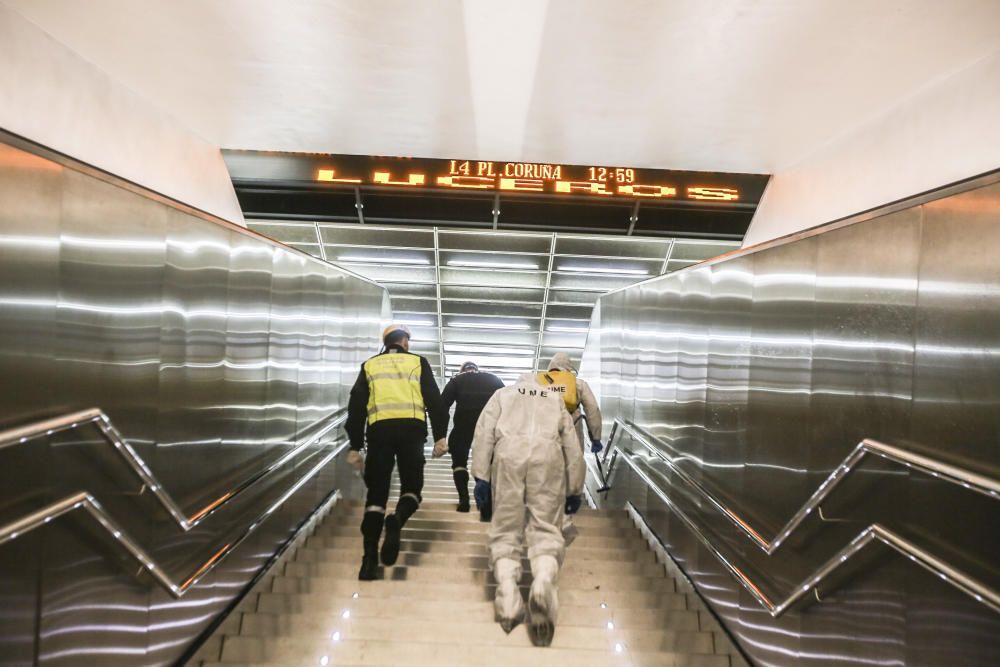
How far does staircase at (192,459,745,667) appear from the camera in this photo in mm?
3963

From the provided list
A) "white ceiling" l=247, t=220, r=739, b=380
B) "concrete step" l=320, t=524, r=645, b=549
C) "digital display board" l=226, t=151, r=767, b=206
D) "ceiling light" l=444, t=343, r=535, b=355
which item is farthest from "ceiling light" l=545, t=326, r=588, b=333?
"concrete step" l=320, t=524, r=645, b=549

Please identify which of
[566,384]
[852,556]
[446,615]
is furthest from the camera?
[566,384]

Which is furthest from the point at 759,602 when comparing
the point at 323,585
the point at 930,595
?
the point at 323,585

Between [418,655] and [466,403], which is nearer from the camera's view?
[418,655]

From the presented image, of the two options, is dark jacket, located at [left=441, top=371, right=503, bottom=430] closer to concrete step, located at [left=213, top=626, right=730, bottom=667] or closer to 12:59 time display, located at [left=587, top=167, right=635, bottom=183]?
12:59 time display, located at [left=587, top=167, right=635, bottom=183]

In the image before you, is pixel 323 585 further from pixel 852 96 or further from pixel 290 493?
pixel 852 96

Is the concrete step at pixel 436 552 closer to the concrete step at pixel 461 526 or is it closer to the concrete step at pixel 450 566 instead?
the concrete step at pixel 450 566

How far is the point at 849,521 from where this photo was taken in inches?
133

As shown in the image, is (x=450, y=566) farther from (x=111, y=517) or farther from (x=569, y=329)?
(x=569, y=329)

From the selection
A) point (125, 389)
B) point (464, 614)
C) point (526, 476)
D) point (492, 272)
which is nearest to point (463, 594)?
point (464, 614)

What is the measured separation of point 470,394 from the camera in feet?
23.9

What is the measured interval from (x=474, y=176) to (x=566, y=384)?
3640 millimetres

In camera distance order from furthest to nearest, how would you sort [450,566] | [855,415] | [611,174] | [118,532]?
[611,174]
[450,566]
[855,415]
[118,532]

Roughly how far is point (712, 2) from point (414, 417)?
326cm
